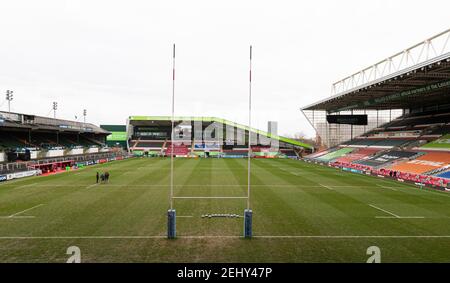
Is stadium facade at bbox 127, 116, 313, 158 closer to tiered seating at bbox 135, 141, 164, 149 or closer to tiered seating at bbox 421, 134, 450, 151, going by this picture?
tiered seating at bbox 135, 141, 164, 149

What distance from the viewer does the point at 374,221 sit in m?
15.2

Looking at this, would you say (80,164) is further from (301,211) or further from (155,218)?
(301,211)

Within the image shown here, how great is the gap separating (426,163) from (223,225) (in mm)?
33911

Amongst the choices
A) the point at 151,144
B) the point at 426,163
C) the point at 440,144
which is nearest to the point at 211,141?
the point at 151,144

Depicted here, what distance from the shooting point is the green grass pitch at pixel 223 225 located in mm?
10492

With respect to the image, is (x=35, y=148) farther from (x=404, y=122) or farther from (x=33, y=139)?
(x=404, y=122)

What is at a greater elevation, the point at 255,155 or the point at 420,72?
the point at 420,72

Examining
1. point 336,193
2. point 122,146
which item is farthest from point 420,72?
point 122,146

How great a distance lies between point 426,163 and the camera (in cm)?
3512

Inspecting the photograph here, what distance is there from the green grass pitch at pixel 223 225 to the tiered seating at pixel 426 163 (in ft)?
35.4

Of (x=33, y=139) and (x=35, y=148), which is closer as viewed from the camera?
(x=35, y=148)
